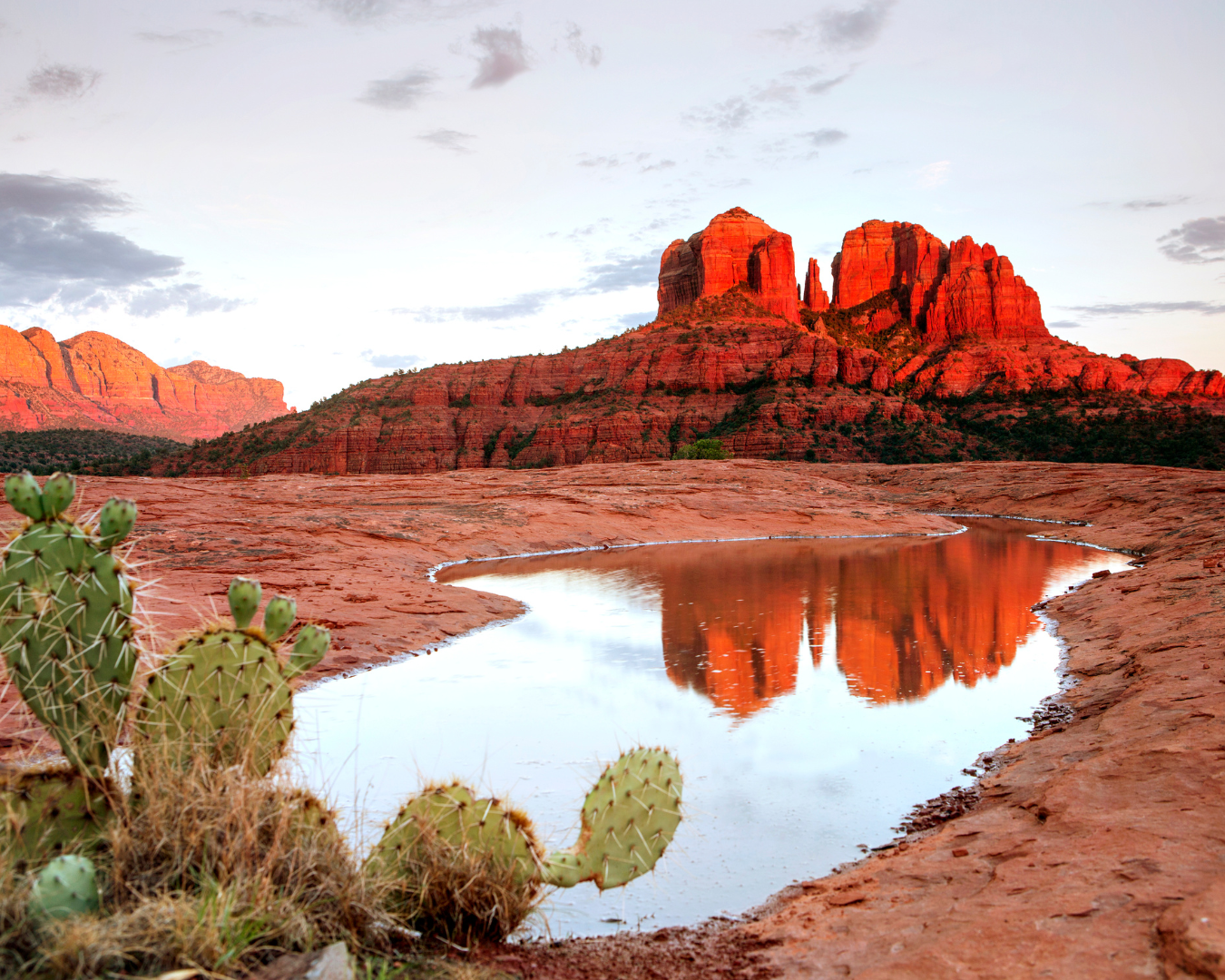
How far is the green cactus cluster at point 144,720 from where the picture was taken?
317 centimetres

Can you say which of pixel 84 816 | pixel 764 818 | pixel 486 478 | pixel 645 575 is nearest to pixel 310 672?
pixel 764 818

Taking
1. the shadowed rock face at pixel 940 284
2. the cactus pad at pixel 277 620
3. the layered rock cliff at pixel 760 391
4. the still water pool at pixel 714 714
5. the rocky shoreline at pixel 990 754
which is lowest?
the still water pool at pixel 714 714

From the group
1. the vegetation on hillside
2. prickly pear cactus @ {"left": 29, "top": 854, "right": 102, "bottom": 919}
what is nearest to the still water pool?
prickly pear cactus @ {"left": 29, "top": 854, "right": 102, "bottom": 919}

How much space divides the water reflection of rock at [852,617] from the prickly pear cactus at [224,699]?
17.9 ft

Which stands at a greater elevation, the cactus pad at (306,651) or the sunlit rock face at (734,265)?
the sunlit rock face at (734,265)

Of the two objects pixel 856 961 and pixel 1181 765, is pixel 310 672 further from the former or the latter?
pixel 1181 765

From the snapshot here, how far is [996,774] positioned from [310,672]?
734 cm

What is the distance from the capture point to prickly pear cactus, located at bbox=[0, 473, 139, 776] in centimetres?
322

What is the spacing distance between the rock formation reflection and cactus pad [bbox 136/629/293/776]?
5482mm

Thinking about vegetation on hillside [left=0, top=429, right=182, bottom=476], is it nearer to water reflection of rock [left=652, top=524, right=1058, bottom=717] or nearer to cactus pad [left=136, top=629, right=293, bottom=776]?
water reflection of rock [left=652, top=524, right=1058, bottom=717]

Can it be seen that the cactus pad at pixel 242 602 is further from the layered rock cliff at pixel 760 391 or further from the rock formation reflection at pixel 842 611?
the layered rock cliff at pixel 760 391

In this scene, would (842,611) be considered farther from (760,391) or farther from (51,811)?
(760,391)

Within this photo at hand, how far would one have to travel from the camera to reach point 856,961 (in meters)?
3.48

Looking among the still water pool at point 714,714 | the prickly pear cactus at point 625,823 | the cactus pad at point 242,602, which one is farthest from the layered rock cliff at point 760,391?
the cactus pad at point 242,602
